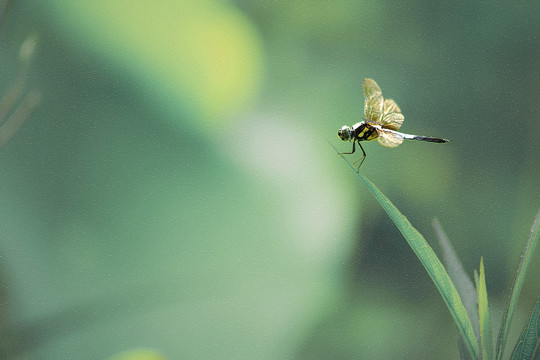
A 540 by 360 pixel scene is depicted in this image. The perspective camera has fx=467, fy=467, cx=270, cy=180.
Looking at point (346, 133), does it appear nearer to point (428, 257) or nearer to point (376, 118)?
point (376, 118)

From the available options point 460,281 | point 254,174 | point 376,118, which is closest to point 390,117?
point 376,118

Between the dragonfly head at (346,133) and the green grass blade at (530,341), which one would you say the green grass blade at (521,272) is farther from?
the dragonfly head at (346,133)

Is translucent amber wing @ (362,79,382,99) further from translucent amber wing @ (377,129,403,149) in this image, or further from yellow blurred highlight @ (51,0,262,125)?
yellow blurred highlight @ (51,0,262,125)

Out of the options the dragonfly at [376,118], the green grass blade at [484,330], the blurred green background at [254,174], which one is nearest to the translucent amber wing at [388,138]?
the dragonfly at [376,118]

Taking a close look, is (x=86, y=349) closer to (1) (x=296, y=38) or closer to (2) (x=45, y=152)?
(2) (x=45, y=152)

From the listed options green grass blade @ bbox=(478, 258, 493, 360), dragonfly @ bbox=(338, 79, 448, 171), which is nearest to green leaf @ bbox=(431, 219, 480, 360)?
green grass blade @ bbox=(478, 258, 493, 360)
